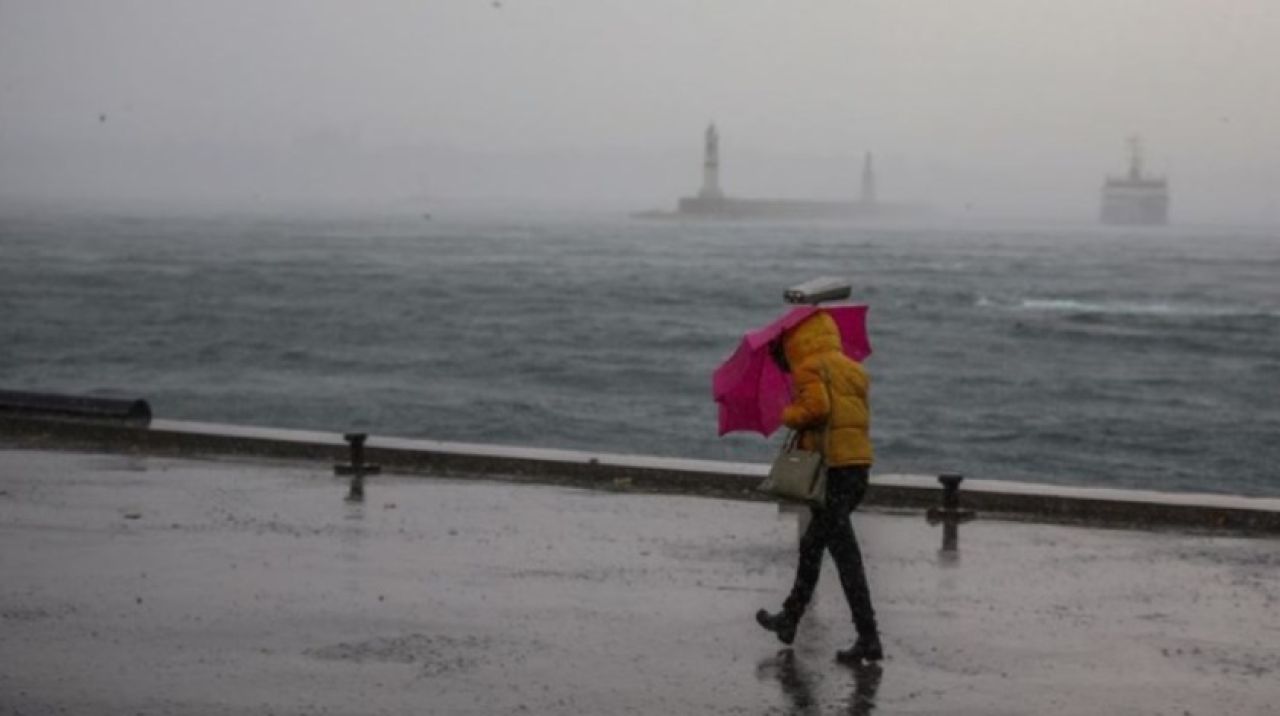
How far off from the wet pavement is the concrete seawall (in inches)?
17.2

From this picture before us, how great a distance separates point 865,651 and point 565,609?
174 centimetres

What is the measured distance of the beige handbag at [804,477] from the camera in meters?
8.43

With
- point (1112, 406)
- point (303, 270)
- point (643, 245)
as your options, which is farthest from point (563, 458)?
point (643, 245)

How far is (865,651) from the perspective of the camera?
8.53 meters

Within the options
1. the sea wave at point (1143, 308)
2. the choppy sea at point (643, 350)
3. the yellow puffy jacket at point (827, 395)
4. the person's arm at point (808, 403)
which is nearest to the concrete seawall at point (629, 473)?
the yellow puffy jacket at point (827, 395)

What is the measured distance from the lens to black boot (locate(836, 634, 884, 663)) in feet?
28.0

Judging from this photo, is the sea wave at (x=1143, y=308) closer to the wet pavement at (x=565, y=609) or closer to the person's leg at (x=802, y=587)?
the wet pavement at (x=565, y=609)

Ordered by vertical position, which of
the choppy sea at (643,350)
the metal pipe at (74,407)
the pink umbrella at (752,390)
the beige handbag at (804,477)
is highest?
the pink umbrella at (752,390)

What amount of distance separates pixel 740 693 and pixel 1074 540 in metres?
4.62

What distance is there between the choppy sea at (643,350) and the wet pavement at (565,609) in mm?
24118

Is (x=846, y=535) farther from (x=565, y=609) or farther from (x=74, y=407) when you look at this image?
(x=74, y=407)

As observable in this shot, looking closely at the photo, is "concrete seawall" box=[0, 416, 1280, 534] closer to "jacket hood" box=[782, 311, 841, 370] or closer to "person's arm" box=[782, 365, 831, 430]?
"jacket hood" box=[782, 311, 841, 370]

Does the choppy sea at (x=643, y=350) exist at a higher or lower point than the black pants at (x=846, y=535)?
lower

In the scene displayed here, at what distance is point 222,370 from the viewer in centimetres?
5603
